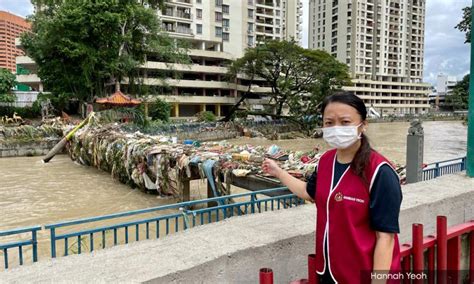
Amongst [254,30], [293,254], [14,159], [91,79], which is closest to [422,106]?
[254,30]

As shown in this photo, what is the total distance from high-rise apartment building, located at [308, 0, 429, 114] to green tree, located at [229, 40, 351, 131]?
40891 mm

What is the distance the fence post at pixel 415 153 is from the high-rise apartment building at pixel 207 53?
3344 centimetres

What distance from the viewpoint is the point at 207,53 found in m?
45.6

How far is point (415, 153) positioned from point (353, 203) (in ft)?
17.6

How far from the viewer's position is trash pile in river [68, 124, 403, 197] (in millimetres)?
8125

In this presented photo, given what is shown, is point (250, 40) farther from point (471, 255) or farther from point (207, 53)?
point (471, 255)

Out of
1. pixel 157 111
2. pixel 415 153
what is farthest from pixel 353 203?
pixel 157 111

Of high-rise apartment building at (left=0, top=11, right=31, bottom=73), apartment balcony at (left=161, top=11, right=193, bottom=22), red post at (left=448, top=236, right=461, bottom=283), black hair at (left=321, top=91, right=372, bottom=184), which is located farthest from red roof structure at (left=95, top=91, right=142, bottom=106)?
high-rise apartment building at (left=0, top=11, right=31, bottom=73)

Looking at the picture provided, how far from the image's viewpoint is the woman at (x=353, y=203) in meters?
1.64

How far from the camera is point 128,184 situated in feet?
40.4

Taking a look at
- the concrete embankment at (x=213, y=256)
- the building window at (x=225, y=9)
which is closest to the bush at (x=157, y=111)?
the building window at (x=225, y=9)

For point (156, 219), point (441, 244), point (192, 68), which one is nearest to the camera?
point (441, 244)

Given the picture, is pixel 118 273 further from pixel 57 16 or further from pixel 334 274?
A: pixel 57 16

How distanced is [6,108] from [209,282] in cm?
3822
